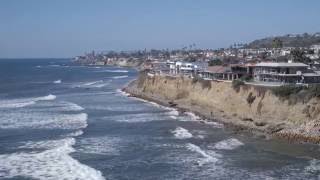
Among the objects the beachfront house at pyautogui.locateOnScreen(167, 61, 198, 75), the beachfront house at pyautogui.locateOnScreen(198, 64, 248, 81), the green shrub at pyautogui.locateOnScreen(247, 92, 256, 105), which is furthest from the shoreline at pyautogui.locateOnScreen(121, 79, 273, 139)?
the beachfront house at pyautogui.locateOnScreen(167, 61, 198, 75)

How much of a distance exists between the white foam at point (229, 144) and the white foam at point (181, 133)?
320 cm

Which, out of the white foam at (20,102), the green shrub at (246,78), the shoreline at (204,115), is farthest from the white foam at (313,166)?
the white foam at (20,102)

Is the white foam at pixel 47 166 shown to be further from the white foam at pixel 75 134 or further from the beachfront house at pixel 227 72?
the beachfront house at pixel 227 72

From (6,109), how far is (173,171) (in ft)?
105

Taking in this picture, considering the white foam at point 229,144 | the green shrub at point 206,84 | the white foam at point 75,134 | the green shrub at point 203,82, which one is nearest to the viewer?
the white foam at point 229,144

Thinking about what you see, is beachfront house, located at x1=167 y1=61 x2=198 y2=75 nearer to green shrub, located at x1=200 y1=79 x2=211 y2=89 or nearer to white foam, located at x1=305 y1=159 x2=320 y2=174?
green shrub, located at x1=200 y1=79 x2=211 y2=89

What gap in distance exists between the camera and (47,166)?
28.3 metres

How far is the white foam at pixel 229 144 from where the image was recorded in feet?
112

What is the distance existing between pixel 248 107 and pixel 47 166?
22.8 m

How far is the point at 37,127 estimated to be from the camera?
42031 millimetres

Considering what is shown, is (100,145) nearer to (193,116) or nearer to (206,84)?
(193,116)

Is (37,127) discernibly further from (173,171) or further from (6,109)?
(173,171)

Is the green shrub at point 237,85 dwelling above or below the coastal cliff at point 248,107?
above

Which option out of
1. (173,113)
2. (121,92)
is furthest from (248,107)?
(121,92)
